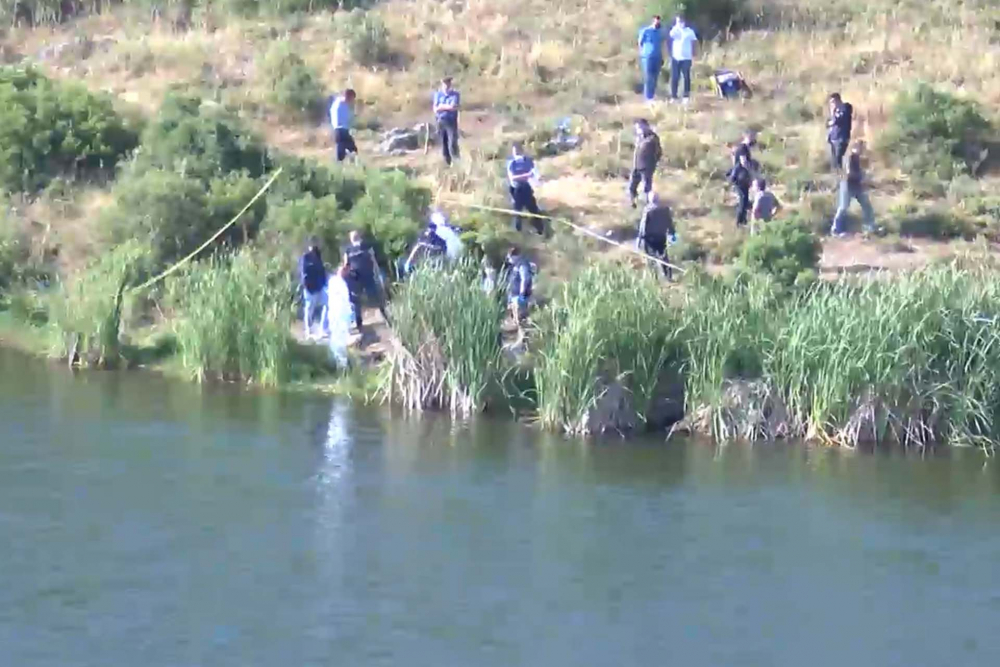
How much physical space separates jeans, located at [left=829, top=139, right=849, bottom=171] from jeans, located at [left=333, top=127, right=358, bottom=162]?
8.45 m

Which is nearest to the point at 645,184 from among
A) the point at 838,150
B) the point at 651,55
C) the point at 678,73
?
the point at 838,150

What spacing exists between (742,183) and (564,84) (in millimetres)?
9386

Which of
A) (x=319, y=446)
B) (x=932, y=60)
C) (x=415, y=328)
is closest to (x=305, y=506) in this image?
(x=319, y=446)

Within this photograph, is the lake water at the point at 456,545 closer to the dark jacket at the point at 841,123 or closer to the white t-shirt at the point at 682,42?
the dark jacket at the point at 841,123

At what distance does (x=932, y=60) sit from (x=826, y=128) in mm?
5459

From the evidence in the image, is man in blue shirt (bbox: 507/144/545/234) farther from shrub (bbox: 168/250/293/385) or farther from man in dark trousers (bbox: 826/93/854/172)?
man in dark trousers (bbox: 826/93/854/172)

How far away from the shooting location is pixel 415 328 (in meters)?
26.1

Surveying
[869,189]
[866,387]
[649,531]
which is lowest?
[649,531]

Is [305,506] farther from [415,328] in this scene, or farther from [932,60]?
[932,60]

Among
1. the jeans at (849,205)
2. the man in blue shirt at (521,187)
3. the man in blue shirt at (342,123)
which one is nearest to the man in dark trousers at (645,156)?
the man in blue shirt at (521,187)

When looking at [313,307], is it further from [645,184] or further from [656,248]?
[645,184]

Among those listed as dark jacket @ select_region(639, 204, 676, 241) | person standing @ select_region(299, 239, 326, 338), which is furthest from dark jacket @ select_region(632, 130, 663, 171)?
person standing @ select_region(299, 239, 326, 338)

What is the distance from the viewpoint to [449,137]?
117ft

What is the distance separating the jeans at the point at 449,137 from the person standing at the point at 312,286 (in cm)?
651
